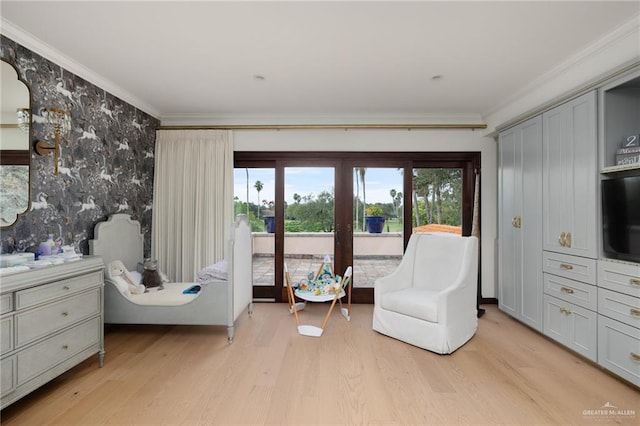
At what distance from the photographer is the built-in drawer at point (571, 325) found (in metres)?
2.35

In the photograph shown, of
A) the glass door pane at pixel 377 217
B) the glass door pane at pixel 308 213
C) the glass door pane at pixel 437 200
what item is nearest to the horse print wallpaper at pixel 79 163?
the glass door pane at pixel 308 213

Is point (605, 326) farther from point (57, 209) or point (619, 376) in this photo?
point (57, 209)

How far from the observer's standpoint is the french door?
13.3ft

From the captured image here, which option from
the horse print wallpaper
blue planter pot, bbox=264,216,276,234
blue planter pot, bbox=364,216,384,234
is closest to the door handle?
blue planter pot, bbox=364,216,384,234

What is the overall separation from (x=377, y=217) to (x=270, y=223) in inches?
57.3

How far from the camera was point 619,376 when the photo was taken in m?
2.15

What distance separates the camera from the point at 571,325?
2.54 m

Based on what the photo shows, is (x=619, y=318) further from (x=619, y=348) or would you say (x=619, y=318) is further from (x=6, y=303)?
(x=6, y=303)

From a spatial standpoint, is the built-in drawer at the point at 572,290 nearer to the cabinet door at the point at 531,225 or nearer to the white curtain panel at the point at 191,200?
the cabinet door at the point at 531,225

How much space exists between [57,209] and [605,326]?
4414 millimetres

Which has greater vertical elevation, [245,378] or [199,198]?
[199,198]

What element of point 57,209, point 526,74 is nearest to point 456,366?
point 526,74

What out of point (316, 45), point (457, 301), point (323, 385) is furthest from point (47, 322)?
point (457, 301)

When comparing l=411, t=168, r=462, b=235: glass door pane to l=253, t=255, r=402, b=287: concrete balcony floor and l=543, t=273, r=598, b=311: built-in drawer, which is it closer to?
l=253, t=255, r=402, b=287: concrete balcony floor
